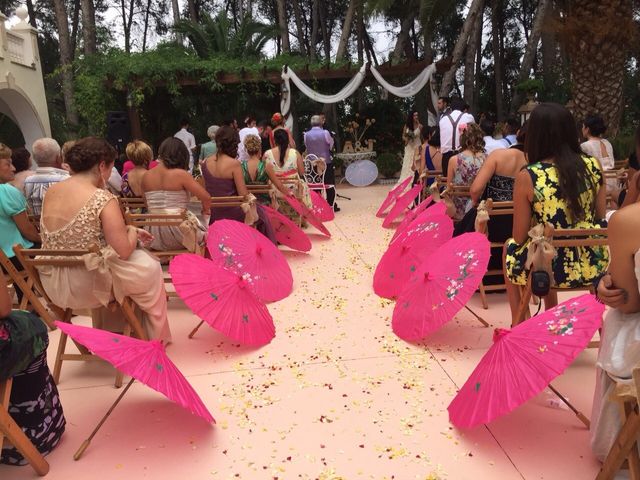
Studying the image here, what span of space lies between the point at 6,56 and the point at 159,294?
39.1 ft

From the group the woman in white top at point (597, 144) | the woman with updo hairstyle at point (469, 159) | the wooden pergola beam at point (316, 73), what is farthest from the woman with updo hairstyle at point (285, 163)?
the wooden pergola beam at point (316, 73)

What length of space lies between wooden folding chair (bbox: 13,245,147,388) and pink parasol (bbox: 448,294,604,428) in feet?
6.58

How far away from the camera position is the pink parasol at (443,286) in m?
2.97

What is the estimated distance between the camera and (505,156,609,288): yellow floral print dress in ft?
9.46

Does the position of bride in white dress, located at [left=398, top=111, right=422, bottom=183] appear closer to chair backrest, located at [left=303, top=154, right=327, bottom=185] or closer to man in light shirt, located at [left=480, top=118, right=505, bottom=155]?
chair backrest, located at [left=303, top=154, right=327, bottom=185]

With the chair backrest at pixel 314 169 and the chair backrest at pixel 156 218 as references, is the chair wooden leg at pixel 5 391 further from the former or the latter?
the chair backrest at pixel 314 169

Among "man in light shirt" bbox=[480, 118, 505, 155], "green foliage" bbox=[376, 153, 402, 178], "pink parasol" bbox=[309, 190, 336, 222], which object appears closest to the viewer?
"man in light shirt" bbox=[480, 118, 505, 155]

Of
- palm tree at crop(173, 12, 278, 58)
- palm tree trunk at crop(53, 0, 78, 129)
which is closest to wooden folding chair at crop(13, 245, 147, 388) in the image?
palm tree trunk at crop(53, 0, 78, 129)

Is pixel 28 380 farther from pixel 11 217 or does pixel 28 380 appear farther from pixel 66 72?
pixel 66 72

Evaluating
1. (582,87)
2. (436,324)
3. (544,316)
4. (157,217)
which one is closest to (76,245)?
(157,217)

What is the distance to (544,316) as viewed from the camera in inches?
87.4

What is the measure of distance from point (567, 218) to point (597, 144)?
329 cm

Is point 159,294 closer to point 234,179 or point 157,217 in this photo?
point 157,217

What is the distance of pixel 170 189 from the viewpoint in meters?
4.44
